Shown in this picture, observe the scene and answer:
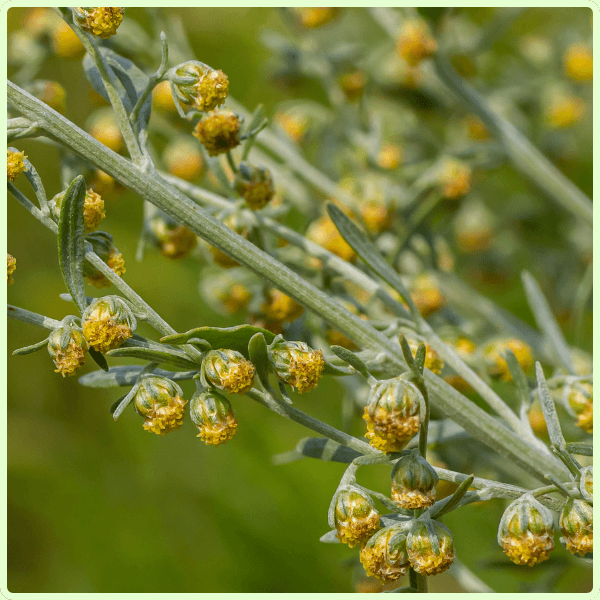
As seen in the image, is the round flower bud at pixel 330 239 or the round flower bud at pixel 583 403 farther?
the round flower bud at pixel 330 239

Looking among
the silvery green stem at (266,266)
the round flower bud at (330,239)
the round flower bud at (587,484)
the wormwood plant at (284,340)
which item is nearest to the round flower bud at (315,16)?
the wormwood plant at (284,340)

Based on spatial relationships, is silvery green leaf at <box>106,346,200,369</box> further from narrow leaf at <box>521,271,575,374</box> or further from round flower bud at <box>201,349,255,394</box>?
narrow leaf at <box>521,271,575,374</box>

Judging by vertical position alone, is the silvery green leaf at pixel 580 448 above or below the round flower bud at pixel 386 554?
above

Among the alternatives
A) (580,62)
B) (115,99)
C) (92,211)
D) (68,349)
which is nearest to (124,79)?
(115,99)

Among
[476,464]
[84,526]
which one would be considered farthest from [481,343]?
[84,526]

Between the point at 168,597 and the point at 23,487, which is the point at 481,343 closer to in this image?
the point at 168,597

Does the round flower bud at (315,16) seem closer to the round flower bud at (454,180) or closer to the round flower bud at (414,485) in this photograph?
the round flower bud at (454,180)

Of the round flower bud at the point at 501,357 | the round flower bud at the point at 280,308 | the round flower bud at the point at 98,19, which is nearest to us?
the round flower bud at the point at 98,19
